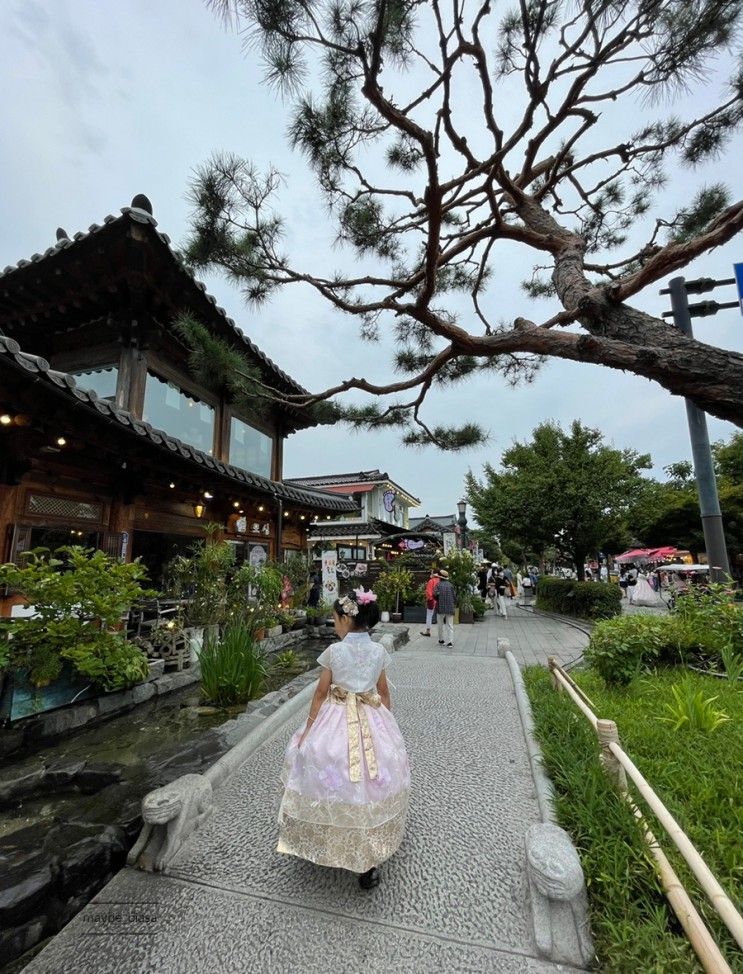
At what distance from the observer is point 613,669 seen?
17.9 ft

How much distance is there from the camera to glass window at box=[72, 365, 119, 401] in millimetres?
8211

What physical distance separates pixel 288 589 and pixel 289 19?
397 inches

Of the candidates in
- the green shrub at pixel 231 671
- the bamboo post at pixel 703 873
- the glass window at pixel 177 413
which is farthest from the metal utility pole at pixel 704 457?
the glass window at pixel 177 413

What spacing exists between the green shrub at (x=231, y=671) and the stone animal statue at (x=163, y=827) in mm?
2729

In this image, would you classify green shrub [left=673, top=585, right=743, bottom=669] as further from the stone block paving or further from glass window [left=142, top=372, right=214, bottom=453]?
glass window [left=142, top=372, right=214, bottom=453]

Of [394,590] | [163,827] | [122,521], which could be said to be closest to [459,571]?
[394,590]

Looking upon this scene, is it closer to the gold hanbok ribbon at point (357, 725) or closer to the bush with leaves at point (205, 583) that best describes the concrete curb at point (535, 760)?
the gold hanbok ribbon at point (357, 725)

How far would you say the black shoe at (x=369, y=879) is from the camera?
7.89 feet

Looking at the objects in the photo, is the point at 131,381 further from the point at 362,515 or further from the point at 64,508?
the point at 362,515

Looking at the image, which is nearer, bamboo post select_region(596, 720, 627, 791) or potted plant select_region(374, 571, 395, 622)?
bamboo post select_region(596, 720, 627, 791)

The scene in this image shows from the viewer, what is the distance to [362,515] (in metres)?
27.1

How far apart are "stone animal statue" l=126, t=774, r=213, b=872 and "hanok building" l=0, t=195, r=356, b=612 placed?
4.03m

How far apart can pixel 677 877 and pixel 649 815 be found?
0.49m

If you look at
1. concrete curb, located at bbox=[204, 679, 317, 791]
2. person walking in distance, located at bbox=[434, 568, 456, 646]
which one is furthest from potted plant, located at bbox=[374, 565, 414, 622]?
concrete curb, located at bbox=[204, 679, 317, 791]
